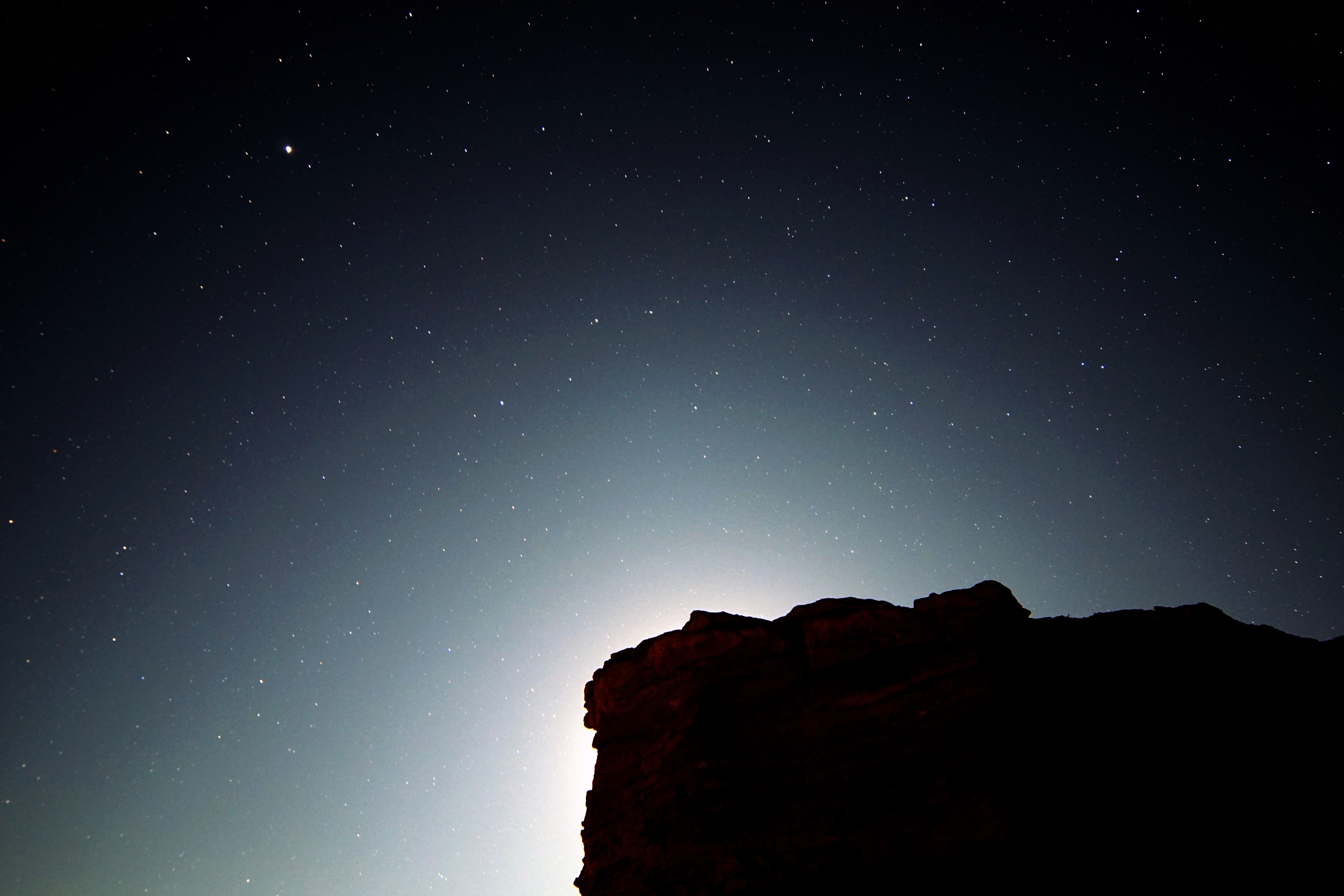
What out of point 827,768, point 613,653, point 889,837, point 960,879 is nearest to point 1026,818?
point 960,879

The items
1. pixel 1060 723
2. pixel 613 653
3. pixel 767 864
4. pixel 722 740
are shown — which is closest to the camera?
pixel 767 864

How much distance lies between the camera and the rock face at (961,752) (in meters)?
15.7

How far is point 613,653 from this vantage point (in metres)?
24.2

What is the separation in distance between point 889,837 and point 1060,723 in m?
6.49

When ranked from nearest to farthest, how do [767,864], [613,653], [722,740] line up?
1. [767,864]
2. [722,740]
3. [613,653]

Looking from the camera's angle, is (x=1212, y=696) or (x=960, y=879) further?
(x=1212, y=696)

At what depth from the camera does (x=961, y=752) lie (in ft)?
58.5

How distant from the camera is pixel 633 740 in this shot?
70.1ft

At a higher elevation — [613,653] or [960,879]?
[613,653]

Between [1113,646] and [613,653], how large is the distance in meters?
18.0

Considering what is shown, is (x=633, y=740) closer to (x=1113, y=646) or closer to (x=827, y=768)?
(x=827, y=768)

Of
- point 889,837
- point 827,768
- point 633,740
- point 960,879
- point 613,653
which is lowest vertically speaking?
point 960,879

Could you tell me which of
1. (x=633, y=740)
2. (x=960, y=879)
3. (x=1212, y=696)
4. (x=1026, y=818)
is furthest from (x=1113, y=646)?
(x=633, y=740)

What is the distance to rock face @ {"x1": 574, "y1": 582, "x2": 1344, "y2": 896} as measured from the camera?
15.7 m
